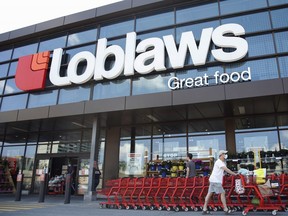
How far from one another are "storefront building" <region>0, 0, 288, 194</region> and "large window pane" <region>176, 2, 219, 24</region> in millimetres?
68

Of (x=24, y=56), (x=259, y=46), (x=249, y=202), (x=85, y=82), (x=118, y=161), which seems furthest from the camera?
(x=24, y=56)

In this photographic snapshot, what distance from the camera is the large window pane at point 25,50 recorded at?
17250mm

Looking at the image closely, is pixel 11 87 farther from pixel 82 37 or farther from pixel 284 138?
pixel 284 138

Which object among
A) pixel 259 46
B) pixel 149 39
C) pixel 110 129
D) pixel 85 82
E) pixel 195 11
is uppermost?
pixel 195 11

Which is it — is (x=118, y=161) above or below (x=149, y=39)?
below

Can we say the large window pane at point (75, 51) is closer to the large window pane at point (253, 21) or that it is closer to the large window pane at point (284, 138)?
the large window pane at point (253, 21)

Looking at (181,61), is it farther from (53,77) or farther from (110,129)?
(53,77)

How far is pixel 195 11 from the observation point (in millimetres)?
13828

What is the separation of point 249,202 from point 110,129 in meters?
9.50

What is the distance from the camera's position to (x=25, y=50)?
Answer: 57.8 feet

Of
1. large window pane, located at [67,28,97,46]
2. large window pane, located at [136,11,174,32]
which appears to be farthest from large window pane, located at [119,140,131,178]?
large window pane, located at [136,11,174,32]

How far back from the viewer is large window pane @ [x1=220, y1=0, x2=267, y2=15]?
1279 centimetres

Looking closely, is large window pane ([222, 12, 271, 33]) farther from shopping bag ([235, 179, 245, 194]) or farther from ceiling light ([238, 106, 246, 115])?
shopping bag ([235, 179, 245, 194])

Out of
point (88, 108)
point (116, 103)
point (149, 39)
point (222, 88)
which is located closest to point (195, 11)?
point (149, 39)
